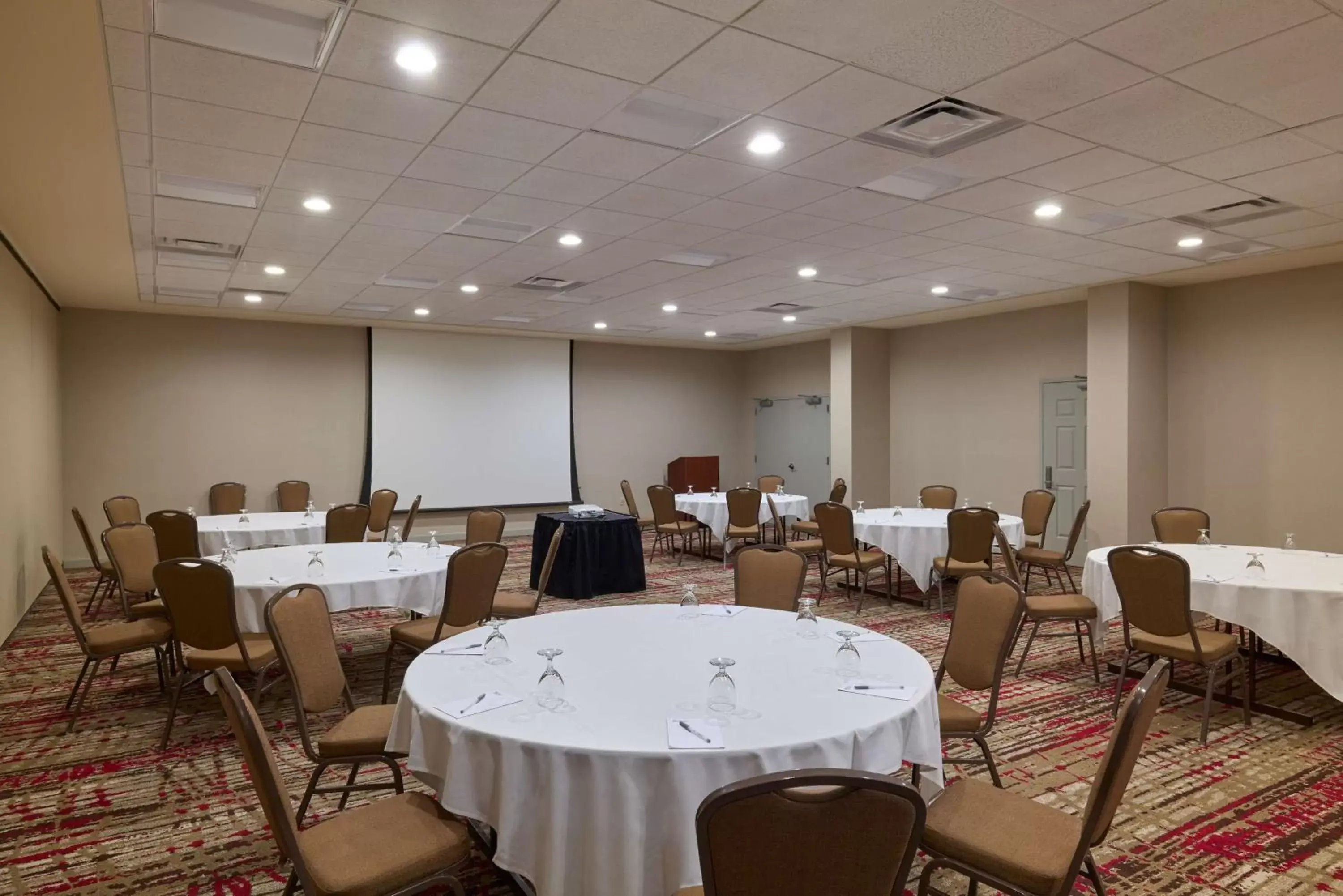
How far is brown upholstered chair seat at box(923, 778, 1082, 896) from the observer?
87.2 inches

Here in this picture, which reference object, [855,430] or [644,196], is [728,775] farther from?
[855,430]

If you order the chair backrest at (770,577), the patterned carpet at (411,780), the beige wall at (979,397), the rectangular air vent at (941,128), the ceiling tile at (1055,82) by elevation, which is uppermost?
the rectangular air vent at (941,128)

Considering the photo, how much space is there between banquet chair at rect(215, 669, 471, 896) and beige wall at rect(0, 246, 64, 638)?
222 inches

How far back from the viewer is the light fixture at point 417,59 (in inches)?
130

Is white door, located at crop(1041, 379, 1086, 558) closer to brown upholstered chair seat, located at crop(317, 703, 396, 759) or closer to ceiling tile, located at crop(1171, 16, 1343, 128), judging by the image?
Result: ceiling tile, located at crop(1171, 16, 1343, 128)

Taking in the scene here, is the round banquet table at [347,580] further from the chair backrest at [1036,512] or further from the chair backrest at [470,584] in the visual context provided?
the chair backrest at [1036,512]

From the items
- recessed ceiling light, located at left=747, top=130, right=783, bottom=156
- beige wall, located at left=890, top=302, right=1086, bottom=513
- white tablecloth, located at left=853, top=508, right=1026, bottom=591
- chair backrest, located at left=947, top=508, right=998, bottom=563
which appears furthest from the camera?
beige wall, located at left=890, top=302, right=1086, bottom=513

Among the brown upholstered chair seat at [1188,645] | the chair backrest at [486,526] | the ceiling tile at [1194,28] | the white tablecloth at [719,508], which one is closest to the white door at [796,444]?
the white tablecloth at [719,508]

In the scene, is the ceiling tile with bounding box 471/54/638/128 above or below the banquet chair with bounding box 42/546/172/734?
above

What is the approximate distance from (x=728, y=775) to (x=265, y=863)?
7.12 feet

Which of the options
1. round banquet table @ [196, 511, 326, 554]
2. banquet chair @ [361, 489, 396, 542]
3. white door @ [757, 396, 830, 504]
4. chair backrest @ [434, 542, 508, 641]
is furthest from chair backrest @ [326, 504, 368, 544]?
white door @ [757, 396, 830, 504]

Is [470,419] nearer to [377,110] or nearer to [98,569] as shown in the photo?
[98,569]

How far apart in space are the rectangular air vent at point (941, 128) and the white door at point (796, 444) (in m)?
9.59

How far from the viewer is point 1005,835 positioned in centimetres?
237
